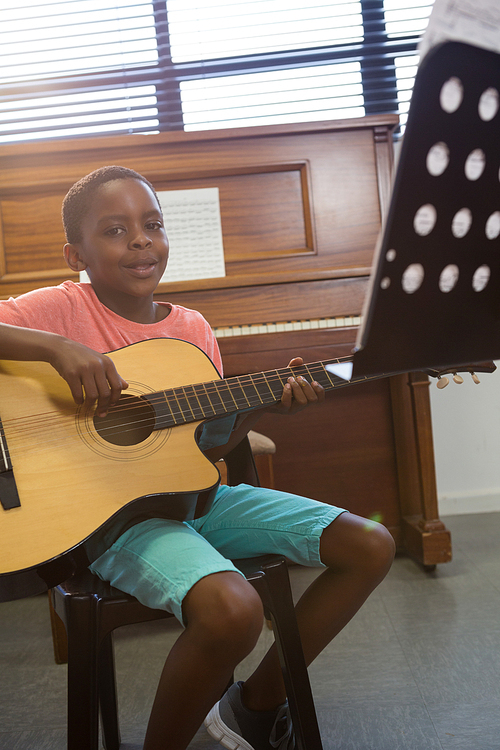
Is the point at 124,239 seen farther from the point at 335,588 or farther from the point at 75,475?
the point at 335,588

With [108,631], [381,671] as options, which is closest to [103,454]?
[108,631]

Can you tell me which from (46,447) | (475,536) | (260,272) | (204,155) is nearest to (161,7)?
(204,155)

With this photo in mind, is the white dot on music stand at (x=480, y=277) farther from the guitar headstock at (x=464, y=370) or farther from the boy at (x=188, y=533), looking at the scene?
the boy at (x=188, y=533)

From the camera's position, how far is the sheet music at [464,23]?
0.45 meters

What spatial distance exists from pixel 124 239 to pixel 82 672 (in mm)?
813

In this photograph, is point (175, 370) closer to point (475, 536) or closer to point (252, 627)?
point (252, 627)

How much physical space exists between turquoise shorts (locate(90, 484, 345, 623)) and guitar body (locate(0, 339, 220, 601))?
0.04 m

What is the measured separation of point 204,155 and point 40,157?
551 millimetres

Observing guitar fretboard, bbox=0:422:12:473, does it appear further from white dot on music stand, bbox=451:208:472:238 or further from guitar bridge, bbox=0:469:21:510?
white dot on music stand, bbox=451:208:472:238

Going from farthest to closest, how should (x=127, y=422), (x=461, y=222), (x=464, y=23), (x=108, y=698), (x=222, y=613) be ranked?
(x=108, y=698)
(x=127, y=422)
(x=222, y=613)
(x=461, y=222)
(x=464, y=23)

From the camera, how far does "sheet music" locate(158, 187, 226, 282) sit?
2.00m

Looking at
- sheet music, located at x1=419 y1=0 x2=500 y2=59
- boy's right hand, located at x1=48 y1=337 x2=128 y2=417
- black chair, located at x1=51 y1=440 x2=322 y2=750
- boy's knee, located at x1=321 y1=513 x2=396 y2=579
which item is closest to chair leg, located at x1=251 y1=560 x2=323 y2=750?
black chair, located at x1=51 y1=440 x2=322 y2=750

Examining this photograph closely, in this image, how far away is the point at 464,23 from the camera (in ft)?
1.54

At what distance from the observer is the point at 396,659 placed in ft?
4.73
